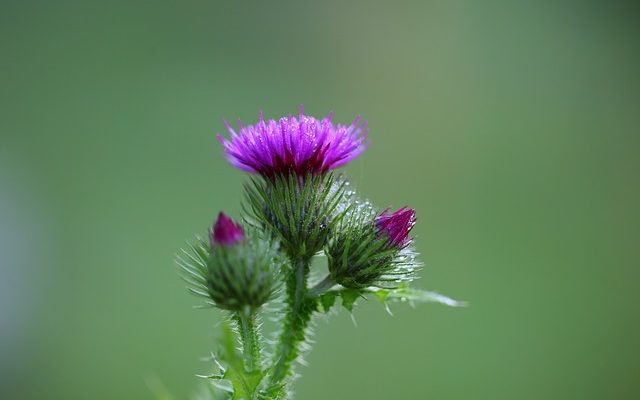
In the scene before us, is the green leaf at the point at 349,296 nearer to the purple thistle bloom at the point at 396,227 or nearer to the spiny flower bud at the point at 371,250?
the spiny flower bud at the point at 371,250

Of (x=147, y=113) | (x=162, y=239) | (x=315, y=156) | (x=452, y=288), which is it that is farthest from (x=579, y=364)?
(x=147, y=113)

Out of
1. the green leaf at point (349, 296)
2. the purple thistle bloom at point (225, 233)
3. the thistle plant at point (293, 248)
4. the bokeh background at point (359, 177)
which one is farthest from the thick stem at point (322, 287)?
the bokeh background at point (359, 177)

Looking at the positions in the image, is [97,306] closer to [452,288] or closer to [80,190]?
[80,190]

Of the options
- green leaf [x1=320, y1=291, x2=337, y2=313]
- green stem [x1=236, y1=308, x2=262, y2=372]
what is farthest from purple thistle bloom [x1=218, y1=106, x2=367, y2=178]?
green stem [x1=236, y1=308, x2=262, y2=372]

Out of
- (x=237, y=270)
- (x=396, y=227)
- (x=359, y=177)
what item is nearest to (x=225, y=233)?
(x=237, y=270)

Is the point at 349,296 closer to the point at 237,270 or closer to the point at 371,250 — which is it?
the point at 371,250
